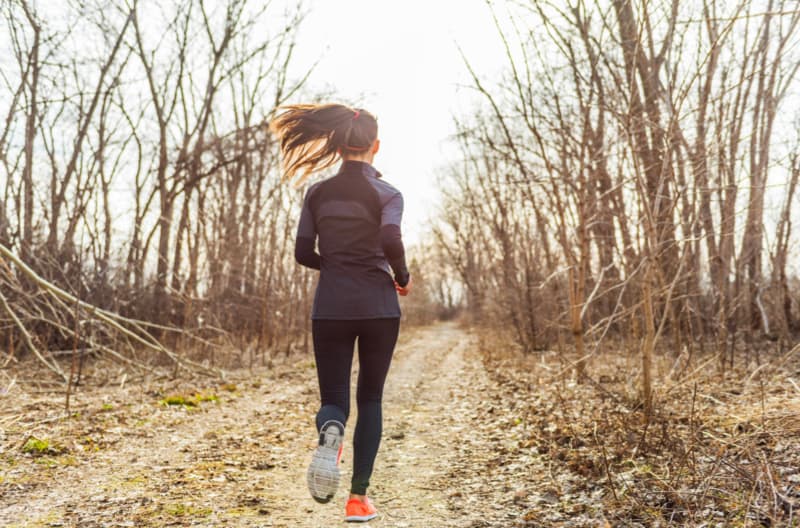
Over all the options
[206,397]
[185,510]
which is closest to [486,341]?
[206,397]

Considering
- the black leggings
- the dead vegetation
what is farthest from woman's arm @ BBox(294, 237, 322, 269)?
the dead vegetation

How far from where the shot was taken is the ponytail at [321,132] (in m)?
3.25

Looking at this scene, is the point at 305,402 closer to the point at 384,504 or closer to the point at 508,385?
the point at 508,385

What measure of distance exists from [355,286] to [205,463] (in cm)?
265

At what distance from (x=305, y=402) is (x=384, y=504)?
15.5ft

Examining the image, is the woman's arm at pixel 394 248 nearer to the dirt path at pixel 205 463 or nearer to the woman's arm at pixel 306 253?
the woman's arm at pixel 306 253

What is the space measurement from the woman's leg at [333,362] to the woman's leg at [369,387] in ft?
0.24

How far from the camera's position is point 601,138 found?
25.3 ft

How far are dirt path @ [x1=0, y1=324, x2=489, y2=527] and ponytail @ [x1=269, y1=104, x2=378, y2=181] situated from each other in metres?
2.00

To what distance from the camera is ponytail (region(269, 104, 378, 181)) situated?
325cm

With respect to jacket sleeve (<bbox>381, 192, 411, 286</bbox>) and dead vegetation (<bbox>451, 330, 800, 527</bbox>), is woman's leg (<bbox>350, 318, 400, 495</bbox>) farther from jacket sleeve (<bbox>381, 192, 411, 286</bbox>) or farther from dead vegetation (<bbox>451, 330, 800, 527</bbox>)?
dead vegetation (<bbox>451, 330, 800, 527</bbox>)

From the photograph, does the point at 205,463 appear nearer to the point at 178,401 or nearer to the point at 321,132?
the point at 321,132

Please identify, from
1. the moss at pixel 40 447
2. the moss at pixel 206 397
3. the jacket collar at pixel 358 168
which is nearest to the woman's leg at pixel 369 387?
the jacket collar at pixel 358 168

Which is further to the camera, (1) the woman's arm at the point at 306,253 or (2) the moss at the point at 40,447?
(2) the moss at the point at 40,447
